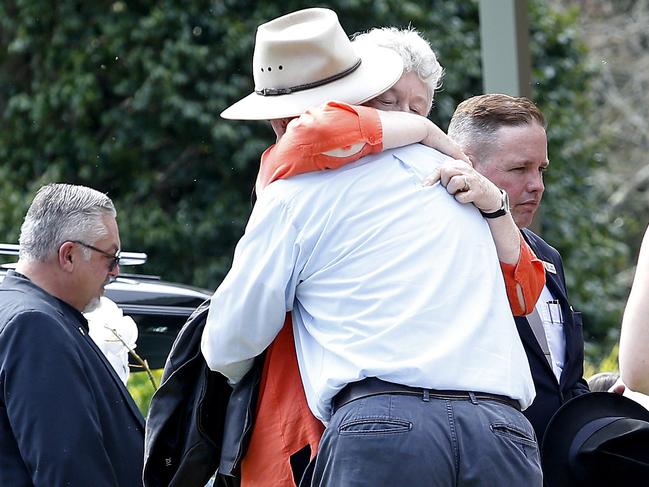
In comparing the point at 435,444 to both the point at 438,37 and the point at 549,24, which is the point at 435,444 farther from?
the point at 549,24

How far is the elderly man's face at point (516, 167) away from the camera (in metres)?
3.64

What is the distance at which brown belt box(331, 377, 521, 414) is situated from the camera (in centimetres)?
249

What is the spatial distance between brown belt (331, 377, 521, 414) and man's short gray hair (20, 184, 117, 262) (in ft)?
5.27

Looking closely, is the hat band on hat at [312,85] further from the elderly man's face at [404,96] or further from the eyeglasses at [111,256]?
the eyeglasses at [111,256]

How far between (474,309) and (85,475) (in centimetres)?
143

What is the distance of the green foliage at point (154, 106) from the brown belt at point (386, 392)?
8055mm

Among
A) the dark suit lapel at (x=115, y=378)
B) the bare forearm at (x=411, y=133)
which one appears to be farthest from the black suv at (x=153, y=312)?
the bare forearm at (x=411, y=133)

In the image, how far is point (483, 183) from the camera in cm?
273

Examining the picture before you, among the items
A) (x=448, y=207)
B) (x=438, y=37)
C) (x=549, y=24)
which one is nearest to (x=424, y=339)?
(x=448, y=207)

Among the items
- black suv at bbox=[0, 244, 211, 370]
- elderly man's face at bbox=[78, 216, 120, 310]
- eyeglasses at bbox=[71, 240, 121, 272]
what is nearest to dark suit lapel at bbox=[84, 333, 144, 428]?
elderly man's face at bbox=[78, 216, 120, 310]

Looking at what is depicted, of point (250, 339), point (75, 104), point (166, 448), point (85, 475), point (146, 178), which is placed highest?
point (250, 339)

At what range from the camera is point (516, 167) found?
365cm

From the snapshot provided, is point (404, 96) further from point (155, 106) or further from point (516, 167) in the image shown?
point (155, 106)

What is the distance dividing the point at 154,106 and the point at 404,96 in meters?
8.01
